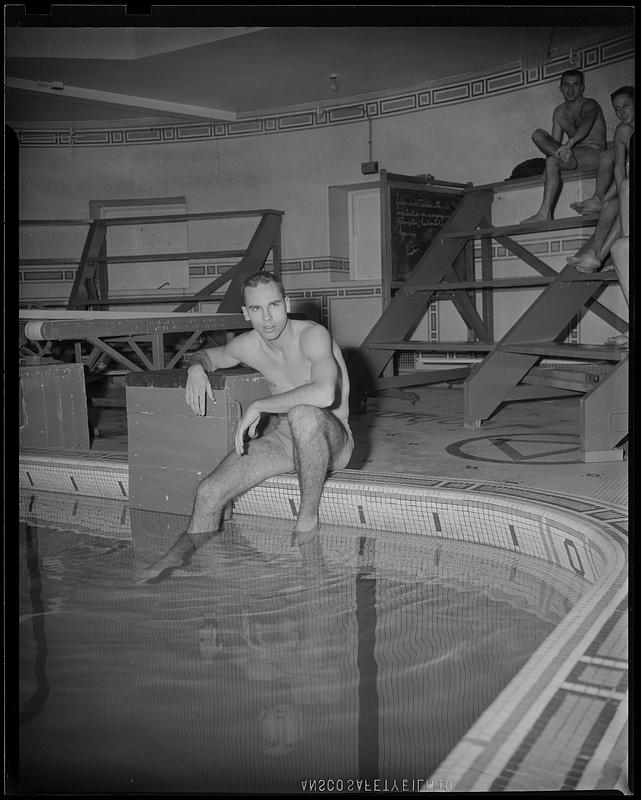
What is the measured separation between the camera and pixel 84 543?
3.29 m

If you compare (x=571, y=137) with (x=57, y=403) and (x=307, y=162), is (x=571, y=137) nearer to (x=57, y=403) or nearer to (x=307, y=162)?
(x=307, y=162)

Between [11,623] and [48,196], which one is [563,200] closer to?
[48,196]

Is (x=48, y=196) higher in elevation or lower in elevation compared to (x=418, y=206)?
higher

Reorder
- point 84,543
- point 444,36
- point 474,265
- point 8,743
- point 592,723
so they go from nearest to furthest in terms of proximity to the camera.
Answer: point 592,723 → point 8,743 → point 84,543 → point 444,36 → point 474,265

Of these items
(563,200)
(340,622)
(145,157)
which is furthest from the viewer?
(145,157)

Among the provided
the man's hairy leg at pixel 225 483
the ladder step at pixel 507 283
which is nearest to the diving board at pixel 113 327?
the ladder step at pixel 507 283

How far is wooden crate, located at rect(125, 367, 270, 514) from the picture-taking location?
3355 millimetres

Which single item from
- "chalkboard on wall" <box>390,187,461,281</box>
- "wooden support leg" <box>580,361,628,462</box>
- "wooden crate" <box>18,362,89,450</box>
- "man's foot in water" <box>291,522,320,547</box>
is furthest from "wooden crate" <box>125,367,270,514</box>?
"chalkboard on wall" <box>390,187,461,281</box>

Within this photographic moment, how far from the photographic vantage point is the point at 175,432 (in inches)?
138

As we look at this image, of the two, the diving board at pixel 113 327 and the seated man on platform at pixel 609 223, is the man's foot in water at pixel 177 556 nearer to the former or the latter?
the diving board at pixel 113 327

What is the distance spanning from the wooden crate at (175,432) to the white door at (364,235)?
5.18 meters
